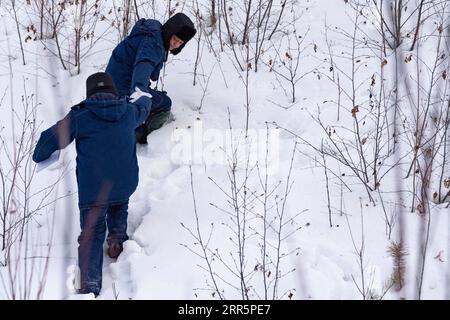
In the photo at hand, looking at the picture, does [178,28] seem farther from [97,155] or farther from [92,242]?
[92,242]

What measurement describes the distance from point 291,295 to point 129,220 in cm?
152

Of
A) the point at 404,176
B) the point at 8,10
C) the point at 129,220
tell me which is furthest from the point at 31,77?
the point at 404,176

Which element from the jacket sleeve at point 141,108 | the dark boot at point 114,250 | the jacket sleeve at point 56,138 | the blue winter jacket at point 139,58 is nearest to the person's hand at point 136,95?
the jacket sleeve at point 141,108

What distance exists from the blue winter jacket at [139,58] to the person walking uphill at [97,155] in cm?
59

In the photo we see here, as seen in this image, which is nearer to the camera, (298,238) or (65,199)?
(298,238)

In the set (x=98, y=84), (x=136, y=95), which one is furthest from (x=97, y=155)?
(x=136, y=95)

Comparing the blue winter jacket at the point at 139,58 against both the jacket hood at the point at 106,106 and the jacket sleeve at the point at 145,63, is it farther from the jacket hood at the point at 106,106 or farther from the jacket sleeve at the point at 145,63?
the jacket hood at the point at 106,106

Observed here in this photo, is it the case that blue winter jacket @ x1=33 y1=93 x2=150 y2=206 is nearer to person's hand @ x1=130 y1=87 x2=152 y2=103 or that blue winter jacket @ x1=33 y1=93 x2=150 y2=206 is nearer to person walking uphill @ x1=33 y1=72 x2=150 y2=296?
person walking uphill @ x1=33 y1=72 x2=150 y2=296

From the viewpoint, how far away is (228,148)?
491 cm

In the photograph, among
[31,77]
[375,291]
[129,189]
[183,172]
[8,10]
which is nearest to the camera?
[375,291]

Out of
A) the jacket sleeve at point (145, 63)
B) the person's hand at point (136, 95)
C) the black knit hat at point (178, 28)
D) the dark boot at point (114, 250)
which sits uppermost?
the black knit hat at point (178, 28)

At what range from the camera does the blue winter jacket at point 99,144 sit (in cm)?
354

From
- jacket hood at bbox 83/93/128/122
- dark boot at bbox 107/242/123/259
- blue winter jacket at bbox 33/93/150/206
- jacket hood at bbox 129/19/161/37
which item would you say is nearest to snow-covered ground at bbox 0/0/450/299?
dark boot at bbox 107/242/123/259
